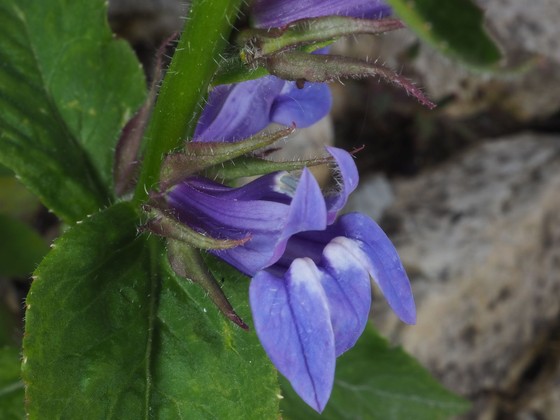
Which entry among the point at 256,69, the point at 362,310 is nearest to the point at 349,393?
the point at 362,310

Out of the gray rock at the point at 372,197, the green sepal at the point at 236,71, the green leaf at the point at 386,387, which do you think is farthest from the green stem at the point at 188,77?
the gray rock at the point at 372,197

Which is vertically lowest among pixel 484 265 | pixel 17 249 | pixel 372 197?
pixel 484 265

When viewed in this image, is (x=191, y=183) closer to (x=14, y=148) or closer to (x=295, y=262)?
(x=295, y=262)

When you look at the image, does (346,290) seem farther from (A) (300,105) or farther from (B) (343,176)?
(A) (300,105)

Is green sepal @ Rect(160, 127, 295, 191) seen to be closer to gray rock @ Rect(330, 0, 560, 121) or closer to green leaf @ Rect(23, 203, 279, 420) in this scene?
green leaf @ Rect(23, 203, 279, 420)

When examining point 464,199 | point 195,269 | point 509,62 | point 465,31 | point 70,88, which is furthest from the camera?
point 509,62

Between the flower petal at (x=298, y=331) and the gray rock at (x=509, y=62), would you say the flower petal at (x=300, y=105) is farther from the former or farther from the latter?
the gray rock at (x=509, y=62)

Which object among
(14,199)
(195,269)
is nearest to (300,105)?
(195,269)
